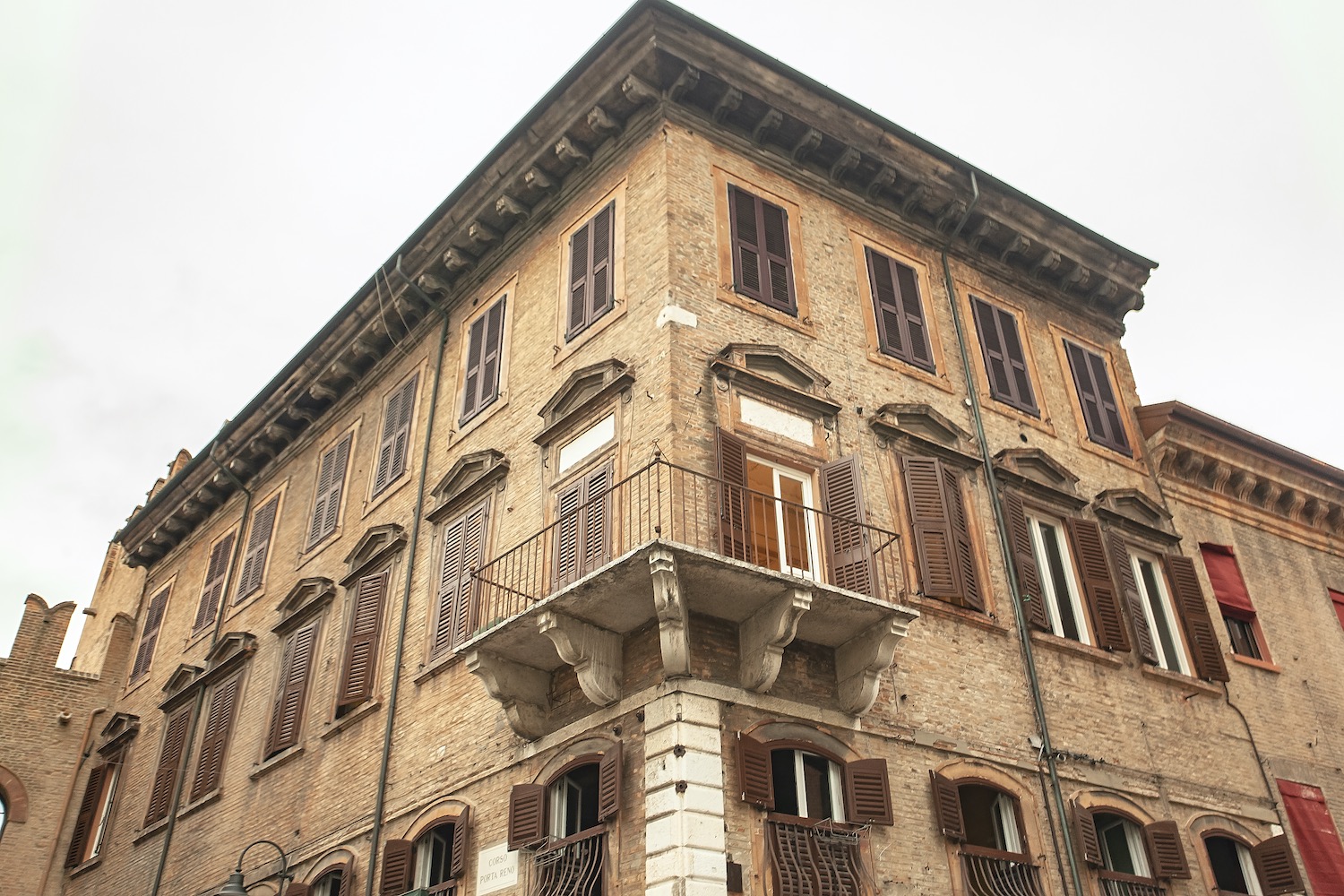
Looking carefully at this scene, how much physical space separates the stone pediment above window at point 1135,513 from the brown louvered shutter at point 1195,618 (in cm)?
42

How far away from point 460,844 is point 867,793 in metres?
4.21

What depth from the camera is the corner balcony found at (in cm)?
970

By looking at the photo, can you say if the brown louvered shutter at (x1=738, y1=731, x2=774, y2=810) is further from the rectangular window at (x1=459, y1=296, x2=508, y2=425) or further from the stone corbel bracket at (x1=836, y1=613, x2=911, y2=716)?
the rectangular window at (x1=459, y1=296, x2=508, y2=425)

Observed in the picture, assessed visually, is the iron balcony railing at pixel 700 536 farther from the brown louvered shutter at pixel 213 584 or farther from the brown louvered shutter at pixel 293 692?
the brown louvered shutter at pixel 213 584

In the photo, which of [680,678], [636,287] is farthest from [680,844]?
[636,287]

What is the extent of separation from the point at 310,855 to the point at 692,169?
9.69m

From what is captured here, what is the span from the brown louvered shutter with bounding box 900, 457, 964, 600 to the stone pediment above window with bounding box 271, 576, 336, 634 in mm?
8491

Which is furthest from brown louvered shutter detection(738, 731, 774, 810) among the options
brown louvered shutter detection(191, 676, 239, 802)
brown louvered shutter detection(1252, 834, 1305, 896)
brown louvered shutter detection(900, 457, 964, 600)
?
brown louvered shutter detection(191, 676, 239, 802)

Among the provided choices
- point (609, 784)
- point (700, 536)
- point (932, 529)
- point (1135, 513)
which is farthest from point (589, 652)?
point (1135, 513)

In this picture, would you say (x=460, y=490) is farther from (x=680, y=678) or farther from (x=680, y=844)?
(x=680, y=844)

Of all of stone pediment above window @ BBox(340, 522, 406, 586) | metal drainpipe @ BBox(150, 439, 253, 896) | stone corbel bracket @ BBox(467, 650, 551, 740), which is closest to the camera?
stone corbel bracket @ BBox(467, 650, 551, 740)

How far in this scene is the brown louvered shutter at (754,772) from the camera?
31.2ft

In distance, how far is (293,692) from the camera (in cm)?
1580

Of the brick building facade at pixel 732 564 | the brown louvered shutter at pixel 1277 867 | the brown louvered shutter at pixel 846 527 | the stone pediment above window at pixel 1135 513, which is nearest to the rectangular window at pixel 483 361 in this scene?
the brick building facade at pixel 732 564
